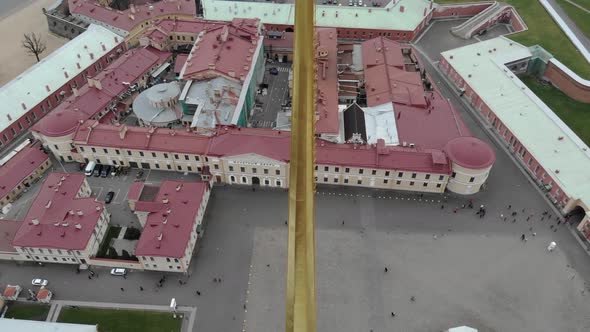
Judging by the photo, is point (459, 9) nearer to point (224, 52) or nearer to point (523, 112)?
point (523, 112)

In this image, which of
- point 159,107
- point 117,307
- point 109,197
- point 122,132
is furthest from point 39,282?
point 159,107

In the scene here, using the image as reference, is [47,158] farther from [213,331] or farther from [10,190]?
[213,331]

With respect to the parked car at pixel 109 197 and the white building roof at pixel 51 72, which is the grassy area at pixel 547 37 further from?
the white building roof at pixel 51 72

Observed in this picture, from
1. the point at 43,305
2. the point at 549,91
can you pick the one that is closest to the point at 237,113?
the point at 43,305

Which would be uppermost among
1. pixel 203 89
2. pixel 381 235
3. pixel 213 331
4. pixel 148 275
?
pixel 203 89

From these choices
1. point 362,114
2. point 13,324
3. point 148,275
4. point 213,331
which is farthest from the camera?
point 362,114

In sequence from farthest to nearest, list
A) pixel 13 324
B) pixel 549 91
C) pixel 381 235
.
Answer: pixel 549 91 → pixel 381 235 → pixel 13 324

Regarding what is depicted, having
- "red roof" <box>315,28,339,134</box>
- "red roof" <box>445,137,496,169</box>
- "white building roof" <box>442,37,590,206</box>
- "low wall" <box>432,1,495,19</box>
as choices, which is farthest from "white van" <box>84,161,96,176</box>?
"low wall" <box>432,1,495,19</box>
